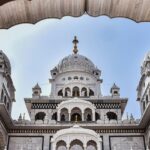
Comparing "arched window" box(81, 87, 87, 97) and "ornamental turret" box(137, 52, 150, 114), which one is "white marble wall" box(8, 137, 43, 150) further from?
"ornamental turret" box(137, 52, 150, 114)

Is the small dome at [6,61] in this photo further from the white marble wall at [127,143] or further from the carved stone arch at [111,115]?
the white marble wall at [127,143]

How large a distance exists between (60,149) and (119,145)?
489 cm

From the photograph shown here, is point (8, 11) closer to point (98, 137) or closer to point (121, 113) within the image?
point (98, 137)

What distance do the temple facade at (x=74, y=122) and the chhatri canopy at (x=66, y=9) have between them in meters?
21.9

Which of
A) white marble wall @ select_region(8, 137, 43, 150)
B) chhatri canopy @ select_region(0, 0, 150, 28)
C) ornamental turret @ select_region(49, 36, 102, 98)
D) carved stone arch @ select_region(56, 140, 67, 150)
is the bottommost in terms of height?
chhatri canopy @ select_region(0, 0, 150, 28)

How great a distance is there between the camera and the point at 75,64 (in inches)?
1551

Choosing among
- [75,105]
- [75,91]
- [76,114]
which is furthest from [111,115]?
[75,91]

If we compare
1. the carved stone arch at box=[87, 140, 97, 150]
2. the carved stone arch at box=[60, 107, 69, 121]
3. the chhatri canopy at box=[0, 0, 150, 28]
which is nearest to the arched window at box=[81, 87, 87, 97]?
the carved stone arch at box=[60, 107, 69, 121]

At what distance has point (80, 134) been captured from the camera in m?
25.9

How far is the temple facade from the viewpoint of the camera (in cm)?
2619

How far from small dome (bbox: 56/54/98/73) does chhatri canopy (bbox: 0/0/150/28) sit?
113 feet

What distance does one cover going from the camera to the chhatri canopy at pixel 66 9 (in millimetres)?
3818

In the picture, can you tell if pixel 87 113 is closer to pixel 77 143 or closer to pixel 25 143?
pixel 77 143

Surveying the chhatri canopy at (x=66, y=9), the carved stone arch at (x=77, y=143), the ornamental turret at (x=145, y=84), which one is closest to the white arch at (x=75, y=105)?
the ornamental turret at (x=145, y=84)
